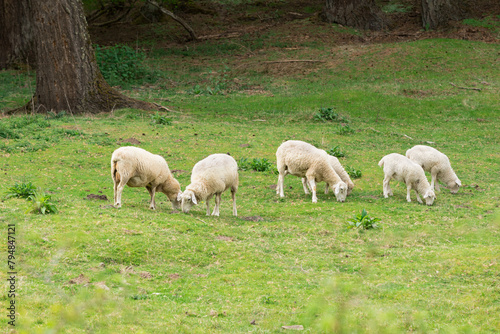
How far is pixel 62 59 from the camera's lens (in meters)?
20.0

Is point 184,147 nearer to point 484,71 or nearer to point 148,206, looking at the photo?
point 148,206

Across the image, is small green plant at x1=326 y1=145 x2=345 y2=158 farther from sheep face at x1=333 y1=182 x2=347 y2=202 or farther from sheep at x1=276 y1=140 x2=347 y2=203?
sheep face at x1=333 y1=182 x2=347 y2=202

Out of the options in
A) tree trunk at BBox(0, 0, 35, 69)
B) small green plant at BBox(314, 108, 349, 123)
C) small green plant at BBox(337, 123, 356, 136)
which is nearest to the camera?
small green plant at BBox(337, 123, 356, 136)

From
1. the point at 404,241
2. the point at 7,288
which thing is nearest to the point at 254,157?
the point at 404,241

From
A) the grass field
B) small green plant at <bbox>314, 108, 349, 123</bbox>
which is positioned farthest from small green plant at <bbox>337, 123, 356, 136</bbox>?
small green plant at <bbox>314, 108, 349, 123</bbox>

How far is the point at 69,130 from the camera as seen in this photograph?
1683 centimetres

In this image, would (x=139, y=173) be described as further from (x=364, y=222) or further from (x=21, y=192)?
(x=364, y=222)

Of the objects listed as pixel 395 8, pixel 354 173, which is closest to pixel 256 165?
pixel 354 173

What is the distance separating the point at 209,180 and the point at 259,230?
1352mm

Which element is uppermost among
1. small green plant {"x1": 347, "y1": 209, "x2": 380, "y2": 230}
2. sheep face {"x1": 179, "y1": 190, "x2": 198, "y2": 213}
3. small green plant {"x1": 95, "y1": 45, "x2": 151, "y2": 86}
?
small green plant {"x1": 95, "y1": 45, "x2": 151, "y2": 86}

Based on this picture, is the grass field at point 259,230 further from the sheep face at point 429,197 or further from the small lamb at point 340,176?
the sheep face at point 429,197

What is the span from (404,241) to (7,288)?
6316 millimetres

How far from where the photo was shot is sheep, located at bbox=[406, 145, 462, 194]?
13.4 meters

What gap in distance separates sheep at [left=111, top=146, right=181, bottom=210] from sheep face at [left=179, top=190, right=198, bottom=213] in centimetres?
35
